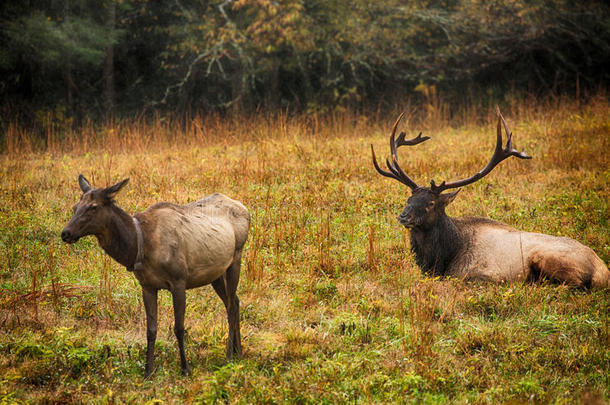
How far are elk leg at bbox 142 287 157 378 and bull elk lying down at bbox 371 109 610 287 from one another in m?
3.09

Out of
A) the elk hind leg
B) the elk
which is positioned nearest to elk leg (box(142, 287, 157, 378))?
the elk

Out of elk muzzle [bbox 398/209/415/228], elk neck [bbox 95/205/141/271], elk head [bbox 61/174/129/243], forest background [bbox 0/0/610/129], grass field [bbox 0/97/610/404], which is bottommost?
grass field [bbox 0/97/610/404]

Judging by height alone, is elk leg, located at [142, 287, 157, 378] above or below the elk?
below

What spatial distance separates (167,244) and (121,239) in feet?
1.11

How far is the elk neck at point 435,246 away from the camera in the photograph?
6848 millimetres

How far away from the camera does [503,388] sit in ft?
14.5

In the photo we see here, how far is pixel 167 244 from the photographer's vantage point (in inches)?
172

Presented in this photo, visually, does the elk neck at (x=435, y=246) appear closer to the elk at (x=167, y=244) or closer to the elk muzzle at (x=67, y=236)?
the elk at (x=167, y=244)

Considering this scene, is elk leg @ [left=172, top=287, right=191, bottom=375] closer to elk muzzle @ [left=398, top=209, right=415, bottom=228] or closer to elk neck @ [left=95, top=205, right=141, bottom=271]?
elk neck @ [left=95, top=205, right=141, bottom=271]

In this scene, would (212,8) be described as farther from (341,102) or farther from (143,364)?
(143,364)

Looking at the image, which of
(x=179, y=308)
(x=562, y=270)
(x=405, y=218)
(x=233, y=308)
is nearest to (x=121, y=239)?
(x=179, y=308)

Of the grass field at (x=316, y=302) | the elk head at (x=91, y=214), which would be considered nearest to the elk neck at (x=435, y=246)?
the grass field at (x=316, y=302)

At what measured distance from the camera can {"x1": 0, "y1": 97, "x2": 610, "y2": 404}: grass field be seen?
4480 mm

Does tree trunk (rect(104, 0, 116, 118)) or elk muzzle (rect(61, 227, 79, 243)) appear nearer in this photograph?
elk muzzle (rect(61, 227, 79, 243))
